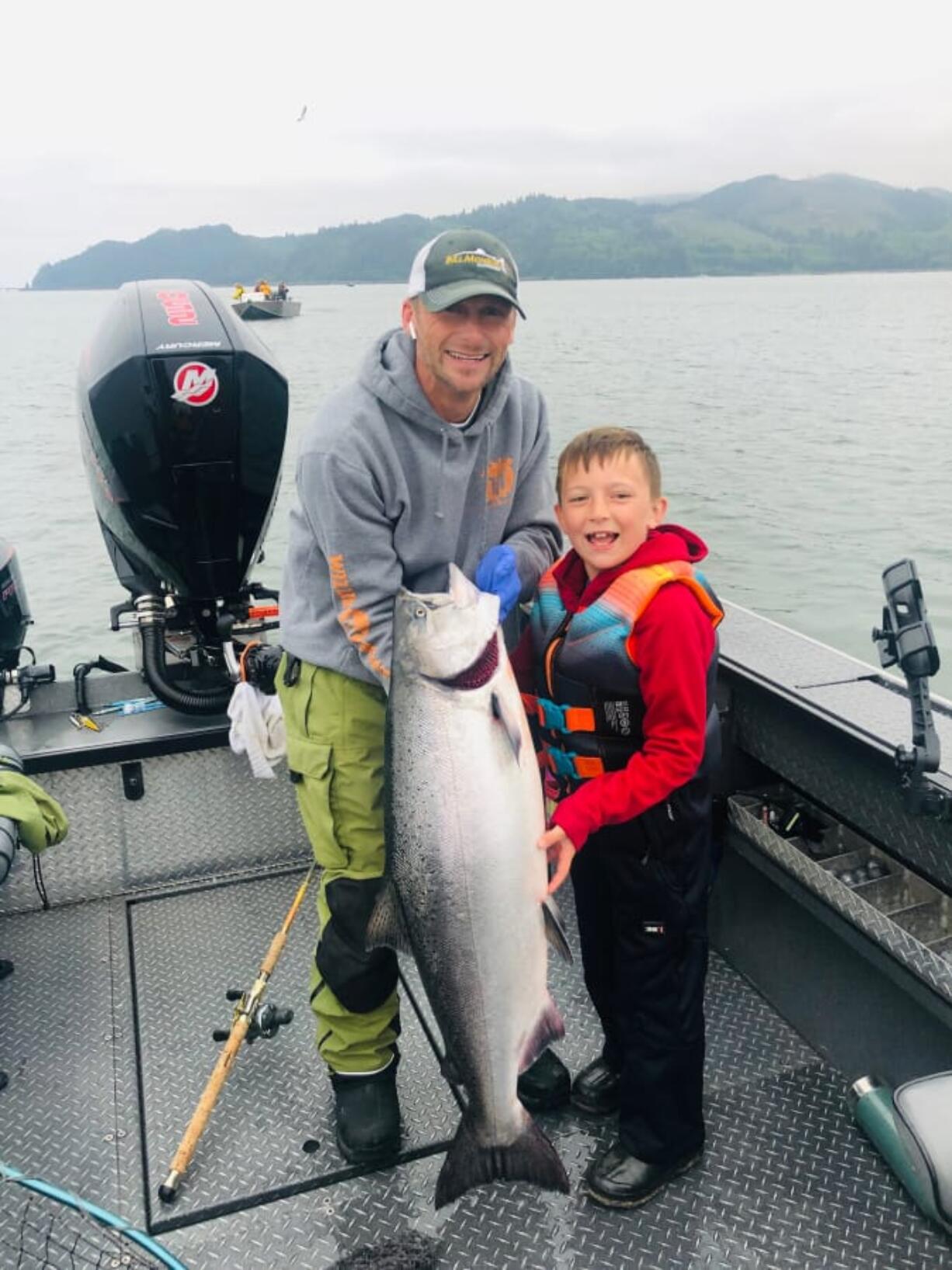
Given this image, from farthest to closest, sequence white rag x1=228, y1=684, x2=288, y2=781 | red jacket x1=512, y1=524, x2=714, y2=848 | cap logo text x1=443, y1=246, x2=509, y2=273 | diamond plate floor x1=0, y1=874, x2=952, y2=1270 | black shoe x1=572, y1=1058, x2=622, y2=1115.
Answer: white rag x1=228, y1=684, x2=288, y2=781, black shoe x1=572, y1=1058, x2=622, y2=1115, diamond plate floor x1=0, y1=874, x2=952, y2=1270, cap logo text x1=443, y1=246, x2=509, y2=273, red jacket x1=512, y1=524, x2=714, y2=848

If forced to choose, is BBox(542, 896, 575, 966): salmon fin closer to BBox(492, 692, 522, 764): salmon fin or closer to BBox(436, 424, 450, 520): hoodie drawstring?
BBox(492, 692, 522, 764): salmon fin

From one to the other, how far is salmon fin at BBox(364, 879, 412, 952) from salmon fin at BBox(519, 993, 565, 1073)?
330 mm

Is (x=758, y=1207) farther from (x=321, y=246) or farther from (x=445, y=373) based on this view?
(x=321, y=246)

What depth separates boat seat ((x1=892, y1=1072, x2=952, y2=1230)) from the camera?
7.15 feet

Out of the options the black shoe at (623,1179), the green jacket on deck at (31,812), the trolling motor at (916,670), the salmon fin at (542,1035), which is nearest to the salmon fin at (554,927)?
the salmon fin at (542,1035)

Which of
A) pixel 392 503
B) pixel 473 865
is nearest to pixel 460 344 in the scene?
pixel 392 503

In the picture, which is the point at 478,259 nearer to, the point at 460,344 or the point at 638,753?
the point at 460,344

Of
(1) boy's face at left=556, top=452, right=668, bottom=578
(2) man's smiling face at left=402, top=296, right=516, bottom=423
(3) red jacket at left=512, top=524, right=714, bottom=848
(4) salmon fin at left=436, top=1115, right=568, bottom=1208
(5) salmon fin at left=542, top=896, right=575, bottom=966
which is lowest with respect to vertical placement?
(4) salmon fin at left=436, top=1115, right=568, bottom=1208

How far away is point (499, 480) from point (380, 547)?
1.37 ft

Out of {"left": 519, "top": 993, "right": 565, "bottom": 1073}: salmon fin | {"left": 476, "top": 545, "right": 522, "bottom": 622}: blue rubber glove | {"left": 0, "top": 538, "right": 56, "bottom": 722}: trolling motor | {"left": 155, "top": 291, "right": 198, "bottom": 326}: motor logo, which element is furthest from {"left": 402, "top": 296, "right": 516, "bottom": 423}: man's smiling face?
{"left": 0, "top": 538, "right": 56, "bottom": 722}: trolling motor

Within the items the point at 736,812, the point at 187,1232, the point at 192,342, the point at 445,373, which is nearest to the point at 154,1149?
the point at 187,1232

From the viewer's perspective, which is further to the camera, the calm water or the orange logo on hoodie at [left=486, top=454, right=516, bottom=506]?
the calm water

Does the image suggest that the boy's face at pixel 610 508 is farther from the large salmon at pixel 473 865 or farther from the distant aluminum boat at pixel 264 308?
the distant aluminum boat at pixel 264 308

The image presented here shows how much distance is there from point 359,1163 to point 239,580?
231 cm
